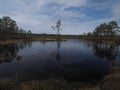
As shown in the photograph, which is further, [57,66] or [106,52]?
[106,52]

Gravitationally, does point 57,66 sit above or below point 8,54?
below

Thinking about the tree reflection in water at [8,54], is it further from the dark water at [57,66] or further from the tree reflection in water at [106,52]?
the tree reflection in water at [106,52]

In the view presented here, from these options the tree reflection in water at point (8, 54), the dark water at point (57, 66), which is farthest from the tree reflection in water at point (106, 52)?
the tree reflection in water at point (8, 54)

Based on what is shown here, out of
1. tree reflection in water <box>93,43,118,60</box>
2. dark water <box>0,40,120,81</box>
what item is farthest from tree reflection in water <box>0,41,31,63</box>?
tree reflection in water <box>93,43,118,60</box>

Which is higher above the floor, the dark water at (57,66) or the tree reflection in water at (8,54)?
the tree reflection in water at (8,54)

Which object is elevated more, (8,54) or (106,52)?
(8,54)

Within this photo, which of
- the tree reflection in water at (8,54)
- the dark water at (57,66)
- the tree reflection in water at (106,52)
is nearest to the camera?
the dark water at (57,66)

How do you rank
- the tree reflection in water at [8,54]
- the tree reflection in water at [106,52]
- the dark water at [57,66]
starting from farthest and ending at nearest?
the tree reflection in water at [106,52] → the tree reflection in water at [8,54] → the dark water at [57,66]

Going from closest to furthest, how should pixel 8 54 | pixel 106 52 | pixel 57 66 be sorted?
pixel 57 66
pixel 8 54
pixel 106 52

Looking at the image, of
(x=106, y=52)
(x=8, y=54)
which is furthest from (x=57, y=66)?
(x=106, y=52)

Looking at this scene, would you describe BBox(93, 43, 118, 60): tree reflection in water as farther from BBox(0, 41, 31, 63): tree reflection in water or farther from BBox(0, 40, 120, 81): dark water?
BBox(0, 41, 31, 63): tree reflection in water

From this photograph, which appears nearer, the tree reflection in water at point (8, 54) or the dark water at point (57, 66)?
Result: the dark water at point (57, 66)

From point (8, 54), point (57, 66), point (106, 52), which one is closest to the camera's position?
point (57, 66)

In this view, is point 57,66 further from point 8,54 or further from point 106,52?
point 106,52
